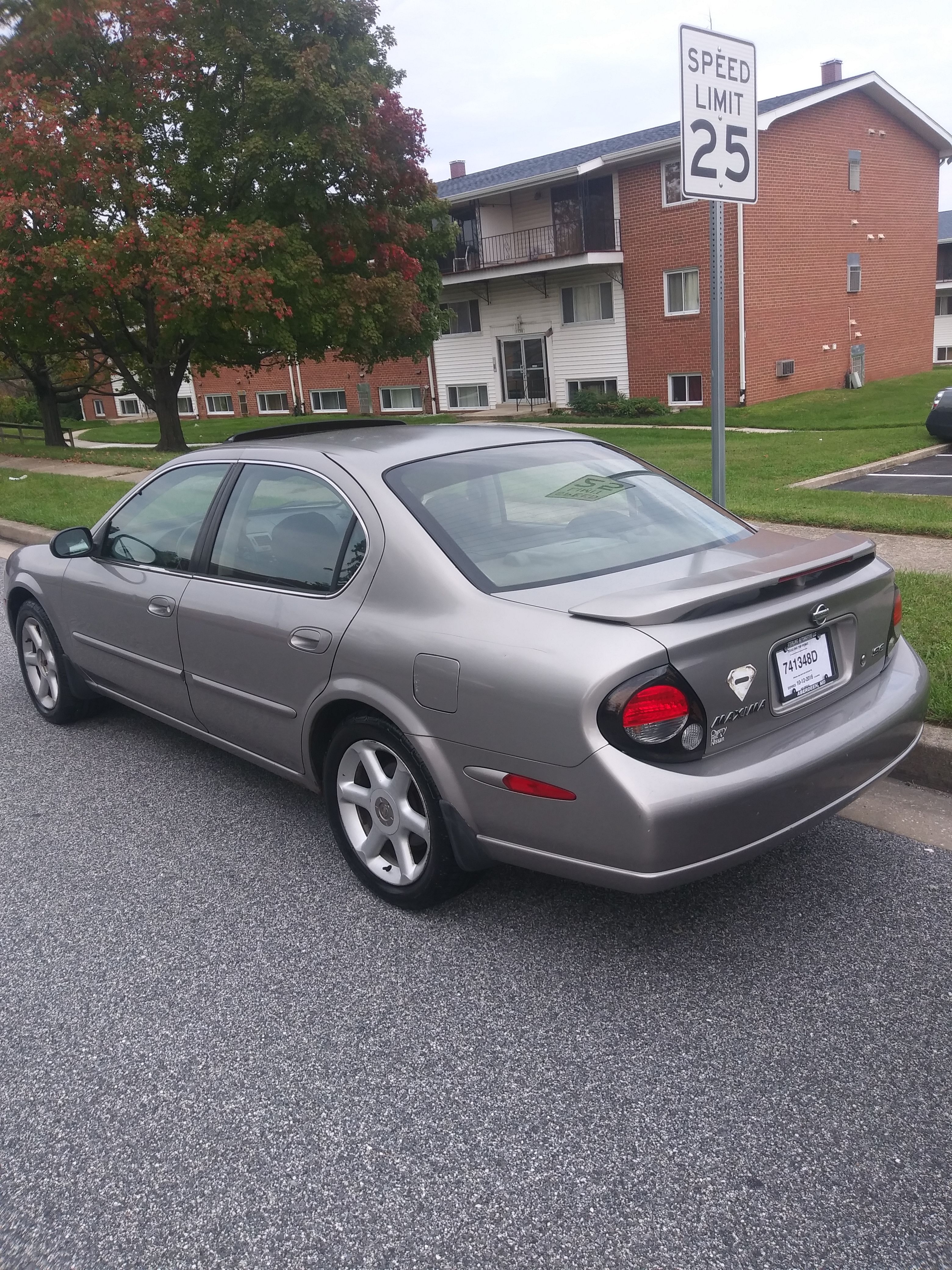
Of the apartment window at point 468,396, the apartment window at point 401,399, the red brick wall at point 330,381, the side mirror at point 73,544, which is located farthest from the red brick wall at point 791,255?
the side mirror at point 73,544

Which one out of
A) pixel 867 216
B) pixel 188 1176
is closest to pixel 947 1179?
pixel 188 1176

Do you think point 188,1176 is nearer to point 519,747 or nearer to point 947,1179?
point 519,747

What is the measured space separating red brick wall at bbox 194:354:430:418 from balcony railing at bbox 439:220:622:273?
10.6ft

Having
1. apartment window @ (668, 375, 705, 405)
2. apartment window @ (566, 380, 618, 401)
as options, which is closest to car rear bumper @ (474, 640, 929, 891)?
apartment window @ (668, 375, 705, 405)

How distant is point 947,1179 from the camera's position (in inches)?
87.0

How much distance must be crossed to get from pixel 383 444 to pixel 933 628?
3.13 metres

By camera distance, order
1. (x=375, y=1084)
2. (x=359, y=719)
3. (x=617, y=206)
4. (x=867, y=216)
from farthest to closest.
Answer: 1. (x=867, y=216)
2. (x=617, y=206)
3. (x=359, y=719)
4. (x=375, y=1084)

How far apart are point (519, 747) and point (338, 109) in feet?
56.3

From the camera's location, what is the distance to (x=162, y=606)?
4395 mm

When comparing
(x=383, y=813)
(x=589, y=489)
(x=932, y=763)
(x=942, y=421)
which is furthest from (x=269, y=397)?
(x=383, y=813)

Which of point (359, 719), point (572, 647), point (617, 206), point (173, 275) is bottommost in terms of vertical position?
point (359, 719)

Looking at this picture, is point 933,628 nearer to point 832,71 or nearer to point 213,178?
point 213,178

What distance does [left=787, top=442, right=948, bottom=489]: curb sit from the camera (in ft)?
39.3

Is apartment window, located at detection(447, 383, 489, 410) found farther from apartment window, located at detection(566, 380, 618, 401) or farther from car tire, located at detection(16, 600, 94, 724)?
car tire, located at detection(16, 600, 94, 724)
